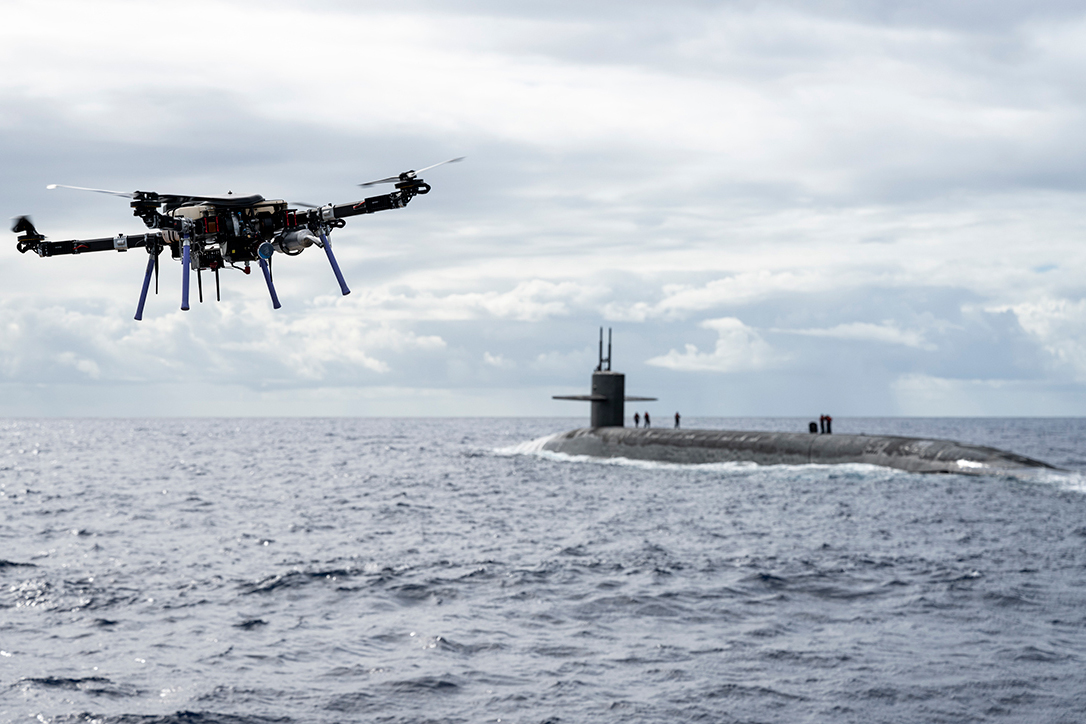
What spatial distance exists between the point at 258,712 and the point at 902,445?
47.5 meters

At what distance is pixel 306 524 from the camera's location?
42.2 meters

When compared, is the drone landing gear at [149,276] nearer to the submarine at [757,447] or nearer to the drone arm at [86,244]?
the drone arm at [86,244]

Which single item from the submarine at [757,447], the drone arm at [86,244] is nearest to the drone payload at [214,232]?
the drone arm at [86,244]

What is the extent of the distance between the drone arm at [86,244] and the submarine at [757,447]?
52.1 m

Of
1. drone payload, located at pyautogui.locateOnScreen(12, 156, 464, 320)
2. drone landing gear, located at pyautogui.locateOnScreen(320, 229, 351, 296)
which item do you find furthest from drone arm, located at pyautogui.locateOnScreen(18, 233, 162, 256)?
drone landing gear, located at pyautogui.locateOnScreen(320, 229, 351, 296)

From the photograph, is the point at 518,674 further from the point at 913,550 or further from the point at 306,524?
A: the point at 306,524

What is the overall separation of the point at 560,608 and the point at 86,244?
2009cm

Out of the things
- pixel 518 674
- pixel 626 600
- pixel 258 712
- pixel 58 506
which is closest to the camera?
pixel 258 712

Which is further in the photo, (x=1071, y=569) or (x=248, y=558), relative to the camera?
(x=248, y=558)

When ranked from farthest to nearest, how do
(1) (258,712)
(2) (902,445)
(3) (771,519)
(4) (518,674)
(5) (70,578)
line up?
(2) (902,445)
(3) (771,519)
(5) (70,578)
(4) (518,674)
(1) (258,712)

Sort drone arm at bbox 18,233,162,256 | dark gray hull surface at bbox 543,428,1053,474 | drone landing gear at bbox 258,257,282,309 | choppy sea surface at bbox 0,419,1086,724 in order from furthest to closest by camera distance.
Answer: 1. dark gray hull surface at bbox 543,428,1053,474
2. choppy sea surface at bbox 0,419,1086,724
3. drone arm at bbox 18,233,162,256
4. drone landing gear at bbox 258,257,282,309

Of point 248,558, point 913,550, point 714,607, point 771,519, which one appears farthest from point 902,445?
point 248,558

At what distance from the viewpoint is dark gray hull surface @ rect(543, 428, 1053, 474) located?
52562 millimetres

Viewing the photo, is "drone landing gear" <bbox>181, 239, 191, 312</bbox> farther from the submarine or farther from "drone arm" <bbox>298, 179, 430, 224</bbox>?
the submarine
